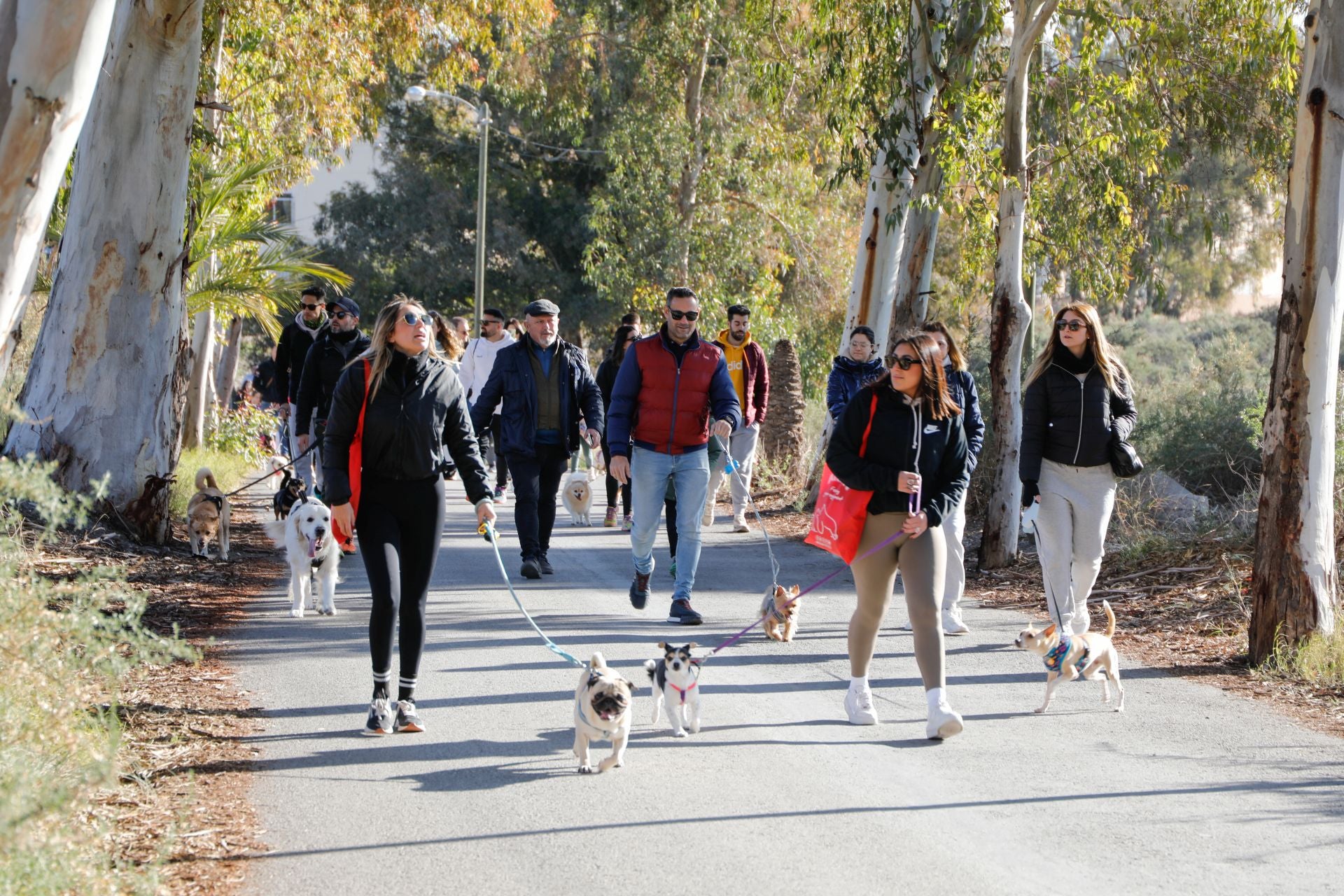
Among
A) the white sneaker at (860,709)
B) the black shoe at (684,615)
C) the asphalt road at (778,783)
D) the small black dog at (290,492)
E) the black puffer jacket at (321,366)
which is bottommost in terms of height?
the asphalt road at (778,783)

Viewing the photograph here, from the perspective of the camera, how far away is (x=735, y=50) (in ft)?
79.4

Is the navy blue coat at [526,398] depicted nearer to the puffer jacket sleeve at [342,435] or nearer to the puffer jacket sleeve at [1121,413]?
the puffer jacket sleeve at [1121,413]

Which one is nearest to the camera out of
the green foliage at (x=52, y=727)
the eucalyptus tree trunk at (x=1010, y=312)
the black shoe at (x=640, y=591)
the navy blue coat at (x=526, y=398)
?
the green foliage at (x=52, y=727)

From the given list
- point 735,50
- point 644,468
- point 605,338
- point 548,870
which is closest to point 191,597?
point 644,468

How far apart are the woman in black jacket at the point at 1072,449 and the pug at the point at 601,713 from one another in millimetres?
3185

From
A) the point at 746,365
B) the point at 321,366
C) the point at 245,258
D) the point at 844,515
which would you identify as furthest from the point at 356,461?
the point at 245,258

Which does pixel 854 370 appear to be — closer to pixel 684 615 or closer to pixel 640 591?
pixel 640 591

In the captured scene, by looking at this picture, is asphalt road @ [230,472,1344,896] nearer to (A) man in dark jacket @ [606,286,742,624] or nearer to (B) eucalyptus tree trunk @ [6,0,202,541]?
(A) man in dark jacket @ [606,286,742,624]

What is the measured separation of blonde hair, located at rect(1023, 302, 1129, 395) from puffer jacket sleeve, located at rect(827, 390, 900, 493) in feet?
6.20

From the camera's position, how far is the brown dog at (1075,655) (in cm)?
694

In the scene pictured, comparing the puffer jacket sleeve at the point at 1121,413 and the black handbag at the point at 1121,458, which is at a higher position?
the puffer jacket sleeve at the point at 1121,413

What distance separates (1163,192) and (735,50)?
10.2m

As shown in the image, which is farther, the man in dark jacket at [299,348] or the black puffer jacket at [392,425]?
the man in dark jacket at [299,348]

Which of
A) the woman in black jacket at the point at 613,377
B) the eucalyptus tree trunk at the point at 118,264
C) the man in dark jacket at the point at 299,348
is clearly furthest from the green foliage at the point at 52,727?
the woman in black jacket at the point at 613,377
